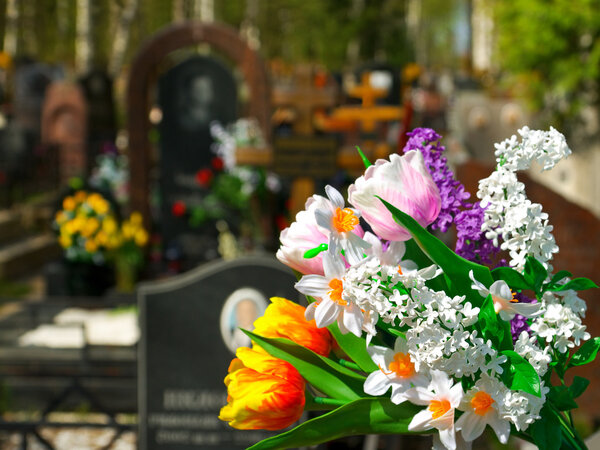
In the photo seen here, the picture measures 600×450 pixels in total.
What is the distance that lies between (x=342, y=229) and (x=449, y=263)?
0.14m

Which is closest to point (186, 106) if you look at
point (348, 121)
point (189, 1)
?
point (348, 121)

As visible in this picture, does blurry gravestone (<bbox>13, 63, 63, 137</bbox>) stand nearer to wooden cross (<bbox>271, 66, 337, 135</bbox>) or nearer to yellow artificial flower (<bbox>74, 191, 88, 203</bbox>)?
yellow artificial flower (<bbox>74, 191, 88, 203</bbox>)

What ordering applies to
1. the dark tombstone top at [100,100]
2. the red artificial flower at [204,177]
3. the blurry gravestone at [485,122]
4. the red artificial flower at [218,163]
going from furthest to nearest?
the blurry gravestone at [485,122] < the dark tombstone top at [100,100] < the red artificial flower at [218,163] < the red artificial flower at [204,177]

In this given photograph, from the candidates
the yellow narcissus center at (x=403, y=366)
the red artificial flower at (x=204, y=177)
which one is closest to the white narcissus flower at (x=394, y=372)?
the yellow narcissus center at (x=403, y=366)

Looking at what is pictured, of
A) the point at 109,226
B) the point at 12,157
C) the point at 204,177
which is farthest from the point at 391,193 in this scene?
the point at 12,157

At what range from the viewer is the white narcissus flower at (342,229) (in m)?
1.12

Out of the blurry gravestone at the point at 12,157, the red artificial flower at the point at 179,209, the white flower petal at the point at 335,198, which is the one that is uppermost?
the blurry gravestone at the point at 12,157

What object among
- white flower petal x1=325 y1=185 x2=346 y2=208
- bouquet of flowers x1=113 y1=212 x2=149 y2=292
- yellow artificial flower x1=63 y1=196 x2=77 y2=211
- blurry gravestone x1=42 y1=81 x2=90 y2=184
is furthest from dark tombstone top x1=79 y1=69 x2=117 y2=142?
white flower petal x1=325 y1=185 x2=346 y2=208

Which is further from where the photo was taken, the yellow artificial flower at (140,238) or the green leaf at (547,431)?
the yellow artificial flower at (140,238)

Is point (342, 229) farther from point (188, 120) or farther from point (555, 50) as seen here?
point (555, 50)

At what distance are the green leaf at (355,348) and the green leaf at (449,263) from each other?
0.14 m

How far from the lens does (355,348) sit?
3.89 ft

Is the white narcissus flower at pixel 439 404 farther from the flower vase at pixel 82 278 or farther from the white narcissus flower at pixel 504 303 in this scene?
the flower vase at pixel 82 278

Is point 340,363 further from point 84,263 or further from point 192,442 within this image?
point 84,263
